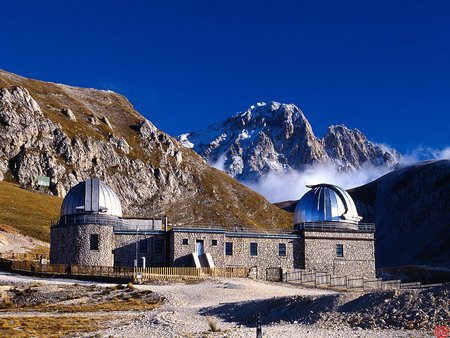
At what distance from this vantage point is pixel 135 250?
5891 cm

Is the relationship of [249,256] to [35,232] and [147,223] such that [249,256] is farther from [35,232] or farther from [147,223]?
[35,232]

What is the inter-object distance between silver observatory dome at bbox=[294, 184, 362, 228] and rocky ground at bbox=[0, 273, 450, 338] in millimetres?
18569

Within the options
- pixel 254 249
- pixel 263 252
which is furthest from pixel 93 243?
pixel 263 252

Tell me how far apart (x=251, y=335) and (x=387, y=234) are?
149 m

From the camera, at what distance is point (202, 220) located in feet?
527

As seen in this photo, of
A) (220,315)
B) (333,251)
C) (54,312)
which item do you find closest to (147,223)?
(333,251)

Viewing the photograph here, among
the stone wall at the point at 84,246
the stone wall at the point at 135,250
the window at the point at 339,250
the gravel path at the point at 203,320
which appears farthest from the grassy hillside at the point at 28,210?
the gravel path at the point at 203,320

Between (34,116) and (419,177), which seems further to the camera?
(419,177)

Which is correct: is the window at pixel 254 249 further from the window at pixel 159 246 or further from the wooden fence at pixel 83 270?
the wooden fence at pixel 83 270

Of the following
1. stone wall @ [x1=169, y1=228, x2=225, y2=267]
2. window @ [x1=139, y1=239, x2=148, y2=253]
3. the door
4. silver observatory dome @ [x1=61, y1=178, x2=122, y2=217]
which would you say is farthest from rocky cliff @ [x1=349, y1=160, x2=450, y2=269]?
silver observatory dome @ [x1=61, y1=178, x2=122, y2=217]

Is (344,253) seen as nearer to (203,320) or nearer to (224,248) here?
(224,248)

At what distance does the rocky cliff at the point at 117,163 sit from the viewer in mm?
149500

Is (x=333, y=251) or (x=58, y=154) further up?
(x=58, y=154)

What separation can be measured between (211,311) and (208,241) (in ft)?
79.9
